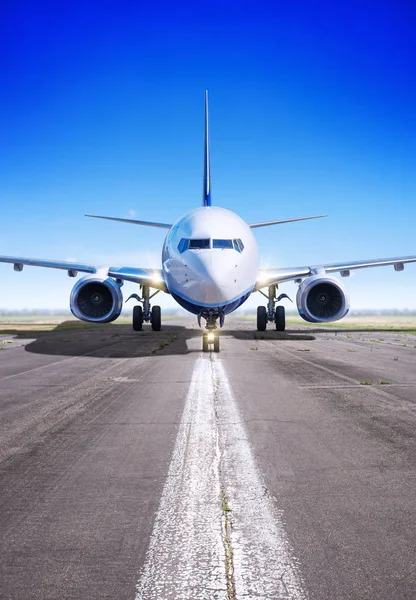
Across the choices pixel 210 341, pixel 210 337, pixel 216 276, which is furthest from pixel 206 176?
pixel 216 276

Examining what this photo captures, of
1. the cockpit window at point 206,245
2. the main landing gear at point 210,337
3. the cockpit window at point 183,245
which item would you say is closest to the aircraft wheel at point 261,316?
the main landing gear at point 210,337

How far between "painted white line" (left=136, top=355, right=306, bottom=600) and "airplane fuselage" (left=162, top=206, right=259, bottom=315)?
960 cm

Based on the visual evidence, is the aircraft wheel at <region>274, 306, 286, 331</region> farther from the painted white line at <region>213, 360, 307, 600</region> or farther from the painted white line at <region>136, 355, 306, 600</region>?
the painted white line at <region>213, 360, 307, 600</region>

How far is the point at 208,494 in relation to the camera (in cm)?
360

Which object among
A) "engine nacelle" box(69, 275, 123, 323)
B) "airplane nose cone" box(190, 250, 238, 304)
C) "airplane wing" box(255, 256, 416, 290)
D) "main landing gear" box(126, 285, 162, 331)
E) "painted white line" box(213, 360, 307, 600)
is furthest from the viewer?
"main landing gear" box(126, 285, 162, 331)

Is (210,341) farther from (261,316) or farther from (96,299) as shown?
(261,316)

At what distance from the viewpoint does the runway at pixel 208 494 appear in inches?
94.7

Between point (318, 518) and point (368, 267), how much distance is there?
23.4 m

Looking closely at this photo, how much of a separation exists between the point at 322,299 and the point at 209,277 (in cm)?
913

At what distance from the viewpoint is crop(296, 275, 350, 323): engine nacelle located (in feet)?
68.7

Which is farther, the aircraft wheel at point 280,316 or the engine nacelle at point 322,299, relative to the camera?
the aircraft wheel at point 280,316

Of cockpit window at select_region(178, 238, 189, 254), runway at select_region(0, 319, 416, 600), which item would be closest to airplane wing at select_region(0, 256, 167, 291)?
cockpit window at select_region(178, 238, 189, 254)

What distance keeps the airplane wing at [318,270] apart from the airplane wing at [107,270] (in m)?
4.60

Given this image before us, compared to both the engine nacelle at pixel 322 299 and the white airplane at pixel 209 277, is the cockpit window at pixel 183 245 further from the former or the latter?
the engine nacelle at pixel 322 299
